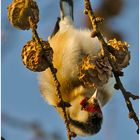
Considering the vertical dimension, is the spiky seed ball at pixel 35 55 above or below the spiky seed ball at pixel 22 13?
below

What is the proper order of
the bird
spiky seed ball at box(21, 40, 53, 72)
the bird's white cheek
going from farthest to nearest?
the bird's white cheek
the bird
spiky seed ball at box(21, 40, 53, 72)

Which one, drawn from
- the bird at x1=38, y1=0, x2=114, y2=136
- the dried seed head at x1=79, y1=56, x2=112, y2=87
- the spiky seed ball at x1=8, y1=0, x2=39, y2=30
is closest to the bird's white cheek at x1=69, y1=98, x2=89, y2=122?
the bird at x1=38, y1=0, x2=114, y2=136

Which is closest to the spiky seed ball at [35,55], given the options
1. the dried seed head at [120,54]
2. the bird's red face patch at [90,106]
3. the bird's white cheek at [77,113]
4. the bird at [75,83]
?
the dried seed head at [120,54]

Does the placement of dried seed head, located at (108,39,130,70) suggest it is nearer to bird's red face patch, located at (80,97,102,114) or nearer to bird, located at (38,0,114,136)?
bird, located at (38,0,114,136)

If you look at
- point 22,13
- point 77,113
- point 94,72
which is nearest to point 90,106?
point 77,113

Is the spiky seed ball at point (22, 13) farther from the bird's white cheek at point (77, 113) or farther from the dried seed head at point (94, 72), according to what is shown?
the bird's white cheek at point (77, 113)

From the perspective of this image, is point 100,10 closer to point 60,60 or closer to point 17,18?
point 60,60
